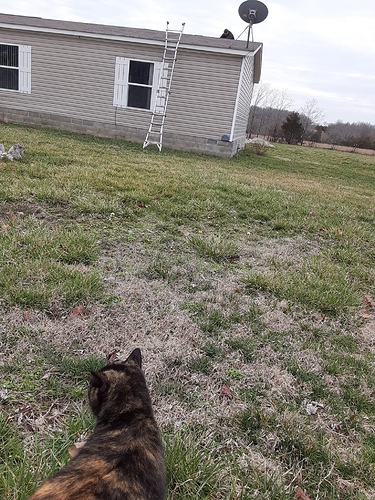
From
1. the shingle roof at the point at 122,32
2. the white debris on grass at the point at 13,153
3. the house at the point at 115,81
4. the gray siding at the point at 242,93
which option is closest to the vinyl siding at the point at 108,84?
the house at the point at 115,81

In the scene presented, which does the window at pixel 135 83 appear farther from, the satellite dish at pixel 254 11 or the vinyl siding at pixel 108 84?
the satellite dish at pixel 254 11

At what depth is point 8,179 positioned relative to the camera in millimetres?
5297

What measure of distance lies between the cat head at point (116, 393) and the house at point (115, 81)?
12194 mm

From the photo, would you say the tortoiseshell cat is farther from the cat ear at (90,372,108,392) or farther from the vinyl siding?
the vinyl siding

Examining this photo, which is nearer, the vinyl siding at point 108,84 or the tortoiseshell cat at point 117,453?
the tortoiseshell cat at point 117,453

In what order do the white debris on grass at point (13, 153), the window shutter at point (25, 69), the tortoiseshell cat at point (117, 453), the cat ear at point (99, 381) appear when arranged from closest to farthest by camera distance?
1. the tortoiseshell cat at point (117, 453)
2. the cat ear at point (99, 381)
3. the white debris on grass at point (13, 153)
4. the window shutter at point (25, 69)

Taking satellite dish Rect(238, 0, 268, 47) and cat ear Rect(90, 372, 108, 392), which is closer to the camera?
cat ear Rect(90, 372, 108, 392)

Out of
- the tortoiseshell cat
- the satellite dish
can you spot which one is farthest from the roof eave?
the tortoiseshell cat

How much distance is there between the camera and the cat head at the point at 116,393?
4.29 ft

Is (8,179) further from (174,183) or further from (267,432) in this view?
(267,432)

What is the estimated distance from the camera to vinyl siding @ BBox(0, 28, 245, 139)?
40.3 ft

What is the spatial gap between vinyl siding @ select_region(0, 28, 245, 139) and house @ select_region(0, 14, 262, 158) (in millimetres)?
32

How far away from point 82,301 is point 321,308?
2.08 metres

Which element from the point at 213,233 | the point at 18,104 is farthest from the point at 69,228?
the point at 18,104
